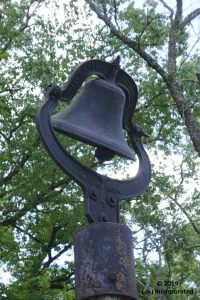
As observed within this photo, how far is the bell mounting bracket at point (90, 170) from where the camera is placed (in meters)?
2.89

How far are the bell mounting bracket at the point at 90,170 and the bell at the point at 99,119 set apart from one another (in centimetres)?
18

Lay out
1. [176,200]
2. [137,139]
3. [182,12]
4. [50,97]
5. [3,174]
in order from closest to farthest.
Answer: [50,97], [137,139], [182,12], [176,200], [3,174]

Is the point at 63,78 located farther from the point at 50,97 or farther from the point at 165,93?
the point at 50,97

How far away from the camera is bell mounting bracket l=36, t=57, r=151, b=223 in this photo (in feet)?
9.48

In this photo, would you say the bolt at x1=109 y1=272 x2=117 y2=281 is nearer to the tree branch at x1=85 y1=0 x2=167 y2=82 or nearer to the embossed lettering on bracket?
the embossed lettering on bracket

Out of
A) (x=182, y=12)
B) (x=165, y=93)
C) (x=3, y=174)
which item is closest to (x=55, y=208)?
(x=3, y=174)

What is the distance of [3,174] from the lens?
1305 cm

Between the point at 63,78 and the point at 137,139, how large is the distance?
9.68 metres

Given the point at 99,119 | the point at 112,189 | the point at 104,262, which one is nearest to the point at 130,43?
the point at 99,119

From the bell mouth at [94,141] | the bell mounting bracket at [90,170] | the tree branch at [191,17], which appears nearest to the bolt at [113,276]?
the bell mounting bracket at [90,170]

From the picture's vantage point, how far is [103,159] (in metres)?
3.68

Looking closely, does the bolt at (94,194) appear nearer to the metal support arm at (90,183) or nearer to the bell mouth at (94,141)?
the metal support arm at (90,183)

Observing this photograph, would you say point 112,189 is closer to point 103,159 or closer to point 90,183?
point 90,183

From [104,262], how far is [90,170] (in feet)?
1.94
